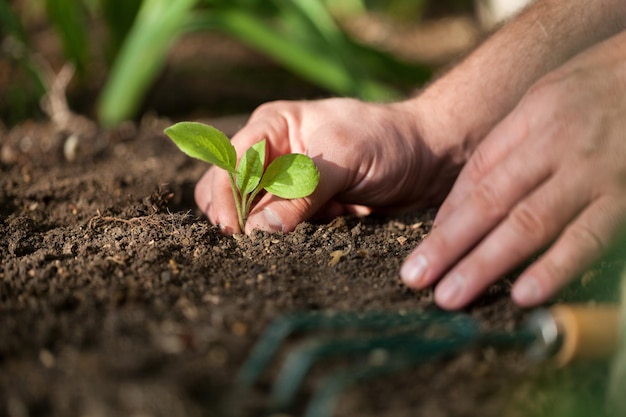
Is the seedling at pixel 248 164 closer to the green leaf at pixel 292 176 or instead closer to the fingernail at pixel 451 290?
the green leaf at pixel 292 176

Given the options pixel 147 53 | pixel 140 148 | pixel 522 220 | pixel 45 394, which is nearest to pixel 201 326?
pixel 45 394

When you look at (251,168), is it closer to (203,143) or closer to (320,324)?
(203,143)

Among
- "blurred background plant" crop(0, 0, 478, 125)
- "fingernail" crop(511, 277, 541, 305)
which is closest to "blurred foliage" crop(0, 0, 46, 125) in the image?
"blurred background plant" crop(0, 0, 478, 125)

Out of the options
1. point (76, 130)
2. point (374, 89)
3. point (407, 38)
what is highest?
point (76, 130)

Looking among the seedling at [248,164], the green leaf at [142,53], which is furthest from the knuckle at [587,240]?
the green leaf at [142,53]

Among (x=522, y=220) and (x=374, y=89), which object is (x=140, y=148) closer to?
(x=374, y=89)

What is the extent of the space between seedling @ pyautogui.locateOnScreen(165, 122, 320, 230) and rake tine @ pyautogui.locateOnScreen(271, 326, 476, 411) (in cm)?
45

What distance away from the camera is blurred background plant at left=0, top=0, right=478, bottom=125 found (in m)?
2.75

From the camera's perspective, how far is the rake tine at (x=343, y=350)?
1001 millimetres

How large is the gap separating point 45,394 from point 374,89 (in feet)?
6.72

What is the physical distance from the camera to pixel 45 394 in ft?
3.30

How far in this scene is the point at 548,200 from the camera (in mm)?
1216

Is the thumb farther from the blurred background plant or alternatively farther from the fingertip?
the blurred background plant

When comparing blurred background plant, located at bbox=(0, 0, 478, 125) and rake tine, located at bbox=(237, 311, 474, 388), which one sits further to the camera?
blurred background plant, located at bbox=(0, 0, 478, 125)
